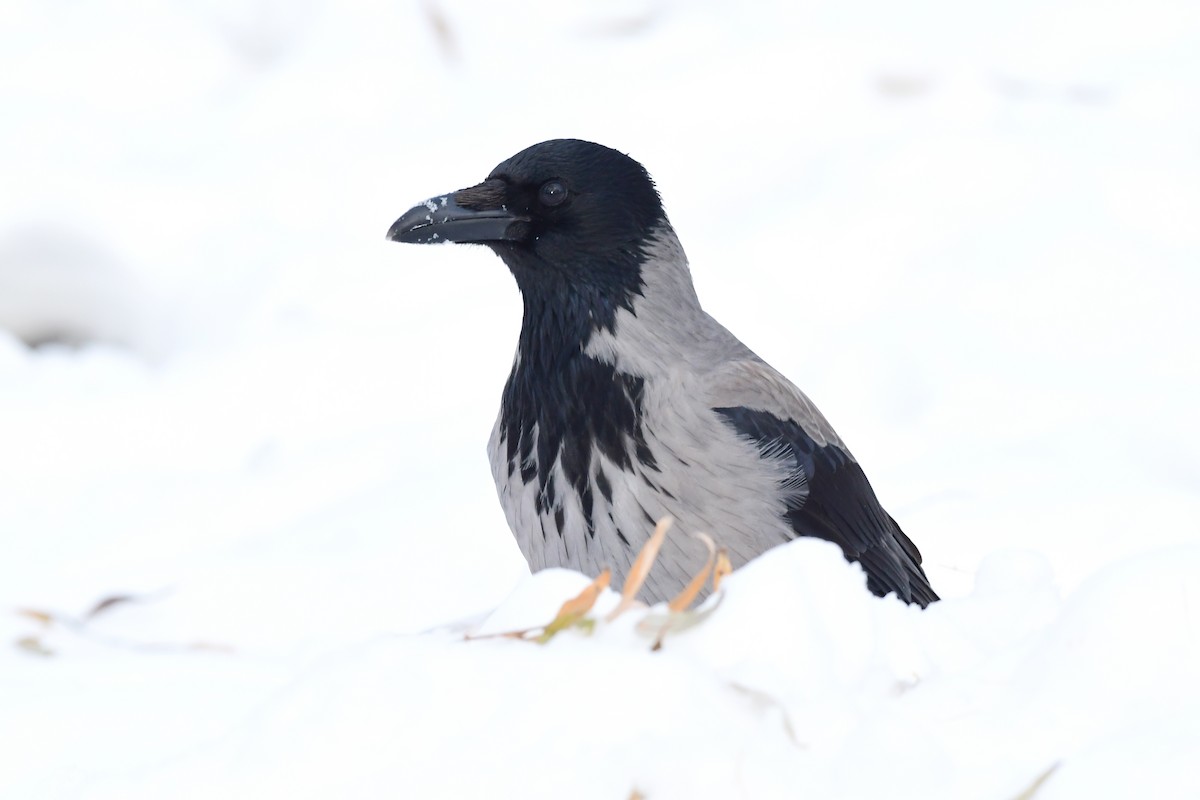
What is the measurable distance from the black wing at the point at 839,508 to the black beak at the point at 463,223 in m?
0.91

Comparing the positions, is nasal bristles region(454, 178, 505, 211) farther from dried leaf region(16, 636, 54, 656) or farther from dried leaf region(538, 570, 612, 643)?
dried leaf region(538, 570, 612, 643)

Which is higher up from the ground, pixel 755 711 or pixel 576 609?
pixel 576 609

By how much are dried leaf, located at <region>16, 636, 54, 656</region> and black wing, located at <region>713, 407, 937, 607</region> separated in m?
2.03

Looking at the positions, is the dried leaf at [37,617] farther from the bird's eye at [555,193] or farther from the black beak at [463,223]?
the bird's eye at [555,193]

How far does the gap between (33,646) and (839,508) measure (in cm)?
248

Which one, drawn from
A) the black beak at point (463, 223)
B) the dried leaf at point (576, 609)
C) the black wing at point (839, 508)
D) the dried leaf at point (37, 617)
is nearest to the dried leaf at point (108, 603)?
the dried leaf at point (37, 617)

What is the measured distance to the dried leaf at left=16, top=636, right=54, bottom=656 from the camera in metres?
3.77

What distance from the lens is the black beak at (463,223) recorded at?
4340 millimetres

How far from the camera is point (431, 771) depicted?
69.7 inches

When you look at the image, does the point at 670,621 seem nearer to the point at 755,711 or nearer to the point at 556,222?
the point at 755,711

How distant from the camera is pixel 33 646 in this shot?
3844 millimetres

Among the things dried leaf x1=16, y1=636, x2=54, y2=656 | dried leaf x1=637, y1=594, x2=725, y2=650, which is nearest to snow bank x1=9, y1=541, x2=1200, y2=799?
dried leaf x1=637, y1=594, x2=725, y2=650

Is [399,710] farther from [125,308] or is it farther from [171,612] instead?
[125,308]

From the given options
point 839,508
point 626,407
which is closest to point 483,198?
point 626,407
